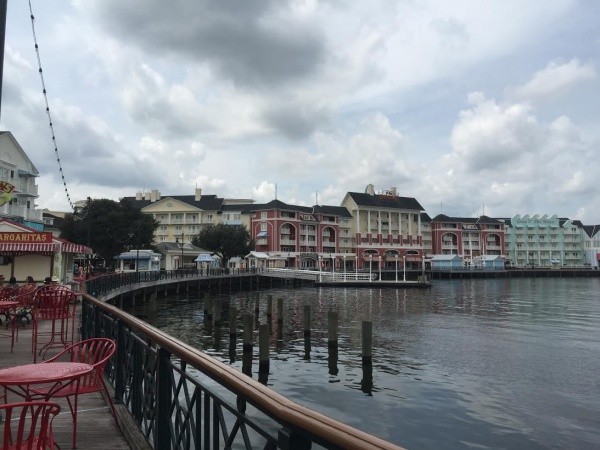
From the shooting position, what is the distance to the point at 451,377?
15.1m

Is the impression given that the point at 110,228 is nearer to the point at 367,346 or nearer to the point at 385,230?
the point at 367,346

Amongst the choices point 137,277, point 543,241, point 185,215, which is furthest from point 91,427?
point 543,241

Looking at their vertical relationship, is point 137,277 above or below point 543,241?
below

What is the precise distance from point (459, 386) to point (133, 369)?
37.6ft

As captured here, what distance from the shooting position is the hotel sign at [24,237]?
74.2ft

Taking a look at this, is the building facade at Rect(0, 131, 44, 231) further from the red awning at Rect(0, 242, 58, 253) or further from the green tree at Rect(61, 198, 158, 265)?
the red awning at Rect(0, 242, 58, 253)

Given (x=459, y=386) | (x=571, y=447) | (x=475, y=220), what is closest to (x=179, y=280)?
(x=459, y=386)

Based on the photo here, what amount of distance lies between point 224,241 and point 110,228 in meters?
25.5

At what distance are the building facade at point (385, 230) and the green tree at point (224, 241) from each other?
1293 inches

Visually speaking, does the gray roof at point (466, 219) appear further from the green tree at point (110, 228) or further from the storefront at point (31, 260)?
the storefront at point (31, 260)

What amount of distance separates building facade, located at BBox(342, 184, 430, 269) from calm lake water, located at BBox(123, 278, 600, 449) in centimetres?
7396

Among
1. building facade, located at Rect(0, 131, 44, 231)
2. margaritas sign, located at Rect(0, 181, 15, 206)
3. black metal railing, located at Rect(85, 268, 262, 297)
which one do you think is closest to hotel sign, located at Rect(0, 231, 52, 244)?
margaritas sign, located at Rect(0, 181, 15, 206)

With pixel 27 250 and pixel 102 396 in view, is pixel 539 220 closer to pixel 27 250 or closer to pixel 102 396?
pixel 27 250

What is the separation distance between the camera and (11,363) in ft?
26.7
